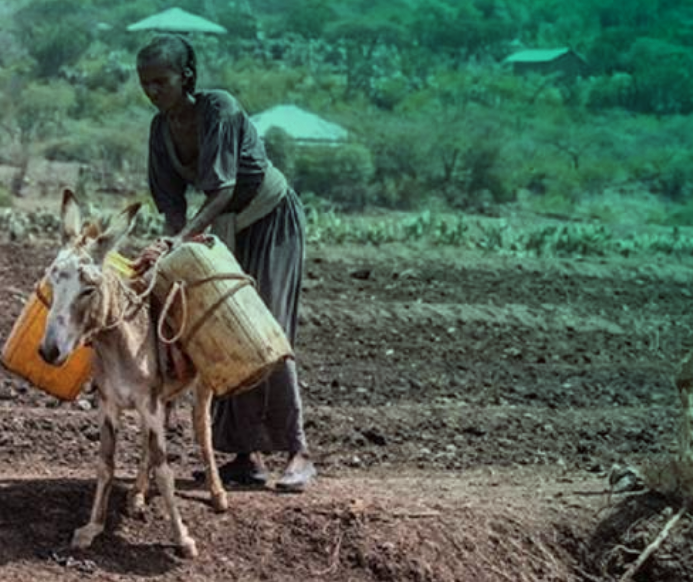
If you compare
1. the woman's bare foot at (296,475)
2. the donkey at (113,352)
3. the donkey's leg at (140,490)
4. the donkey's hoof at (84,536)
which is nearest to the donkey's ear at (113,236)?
the donkey at (113,352)

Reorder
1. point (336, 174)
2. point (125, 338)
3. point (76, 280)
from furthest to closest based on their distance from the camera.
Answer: point (336, 174)
point (125, 338)
point (76, 280)

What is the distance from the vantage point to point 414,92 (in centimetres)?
2062

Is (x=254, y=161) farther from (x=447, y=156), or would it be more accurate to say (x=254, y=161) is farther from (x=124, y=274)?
(x=447, y=156)

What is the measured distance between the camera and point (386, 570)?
233 inches

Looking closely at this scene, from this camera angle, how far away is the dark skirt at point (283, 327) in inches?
247

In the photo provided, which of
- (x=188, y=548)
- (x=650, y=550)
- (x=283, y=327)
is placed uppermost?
(x=283, y=327)

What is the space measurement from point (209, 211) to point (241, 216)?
40 centimetres

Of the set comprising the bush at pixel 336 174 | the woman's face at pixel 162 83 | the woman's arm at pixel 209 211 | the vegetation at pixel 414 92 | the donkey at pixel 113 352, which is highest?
the woman's face at pixel 162 83

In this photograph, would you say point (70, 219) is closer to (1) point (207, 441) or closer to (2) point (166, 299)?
(2) point (166, 299)

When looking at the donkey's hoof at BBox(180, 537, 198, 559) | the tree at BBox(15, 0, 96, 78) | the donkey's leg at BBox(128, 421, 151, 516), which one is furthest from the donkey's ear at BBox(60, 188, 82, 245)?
the tree at BBox(15, 0, 96, 78)

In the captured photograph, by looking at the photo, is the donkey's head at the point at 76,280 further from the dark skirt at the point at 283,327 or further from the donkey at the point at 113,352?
the dark skirt at the point at 283,327

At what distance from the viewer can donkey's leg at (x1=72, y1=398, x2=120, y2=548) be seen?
566cm

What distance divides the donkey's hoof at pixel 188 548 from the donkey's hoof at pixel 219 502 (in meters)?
0.24

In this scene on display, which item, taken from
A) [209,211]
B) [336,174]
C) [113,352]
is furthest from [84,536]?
[336,174]
